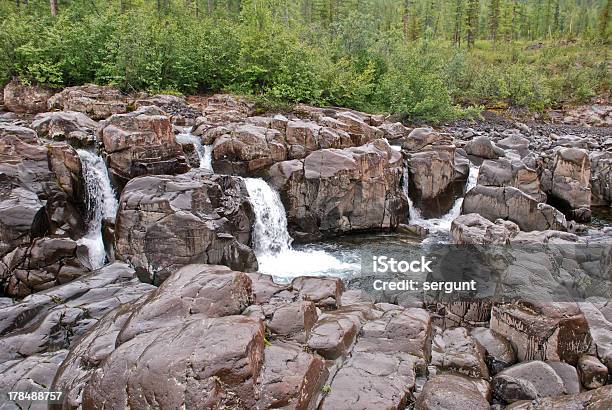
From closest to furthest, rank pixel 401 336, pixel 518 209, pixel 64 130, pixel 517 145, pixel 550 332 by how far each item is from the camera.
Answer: pixel 550 332 < pixel 401 336 < pixel 64 130 < pixel 518 209 < pixel 517 145

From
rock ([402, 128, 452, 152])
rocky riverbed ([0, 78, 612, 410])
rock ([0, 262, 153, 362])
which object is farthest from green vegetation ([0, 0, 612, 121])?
rock ([0, 262, 153, 362])

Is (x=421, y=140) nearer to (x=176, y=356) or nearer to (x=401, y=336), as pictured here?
(x=401, y=336)

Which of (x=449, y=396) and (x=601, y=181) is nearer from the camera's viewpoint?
(x=449, y=396)

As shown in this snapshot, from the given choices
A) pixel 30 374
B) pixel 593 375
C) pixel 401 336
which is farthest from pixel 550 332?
pixel 30 374

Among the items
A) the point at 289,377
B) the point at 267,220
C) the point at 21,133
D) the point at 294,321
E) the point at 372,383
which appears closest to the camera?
the point at 289,377

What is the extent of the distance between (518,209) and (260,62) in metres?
19.6

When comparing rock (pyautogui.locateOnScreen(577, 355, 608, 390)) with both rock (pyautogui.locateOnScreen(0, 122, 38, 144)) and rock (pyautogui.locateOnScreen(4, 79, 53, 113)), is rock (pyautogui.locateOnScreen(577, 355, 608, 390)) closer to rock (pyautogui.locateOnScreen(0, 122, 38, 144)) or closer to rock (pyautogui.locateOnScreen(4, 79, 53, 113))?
rock (pyautogui.locateOnScreen(0, 122, 38, 144))

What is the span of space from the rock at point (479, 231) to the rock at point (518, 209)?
3352mm

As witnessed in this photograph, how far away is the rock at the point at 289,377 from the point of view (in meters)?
6.64

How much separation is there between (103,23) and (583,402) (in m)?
31.7

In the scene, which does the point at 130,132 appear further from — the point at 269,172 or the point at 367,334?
the point at 367,334

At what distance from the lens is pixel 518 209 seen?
18.8 m

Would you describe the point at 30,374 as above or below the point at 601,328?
above

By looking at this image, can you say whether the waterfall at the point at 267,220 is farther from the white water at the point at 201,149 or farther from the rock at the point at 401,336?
the rock at the point at 401,336
